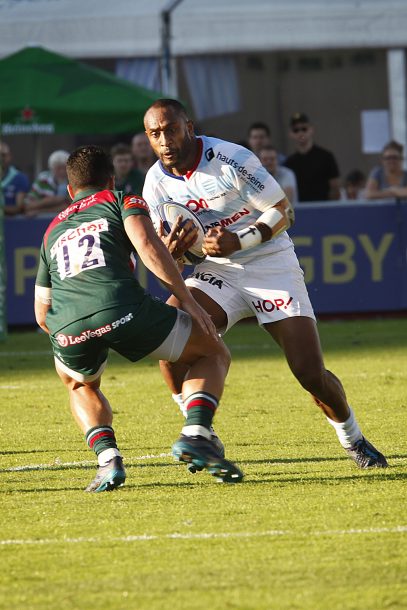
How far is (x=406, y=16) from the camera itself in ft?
68.6

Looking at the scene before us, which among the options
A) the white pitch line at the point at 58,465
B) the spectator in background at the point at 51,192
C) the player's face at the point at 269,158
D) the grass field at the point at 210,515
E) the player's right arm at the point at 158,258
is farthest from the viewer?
the spectator in background at the point at 51,192

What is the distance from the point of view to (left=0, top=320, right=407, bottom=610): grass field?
4.96 m

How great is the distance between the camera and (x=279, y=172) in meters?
16.2

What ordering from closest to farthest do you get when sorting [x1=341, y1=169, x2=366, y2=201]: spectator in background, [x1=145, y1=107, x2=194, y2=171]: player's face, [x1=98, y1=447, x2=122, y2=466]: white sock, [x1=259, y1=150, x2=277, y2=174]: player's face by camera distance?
[x1=98, y1=447, x2=122, y2=466]: white sock, [x1=145, y1=107, x2=194, y2=171]: player's face, [x1=259, y1=150, x2=277, y2=174]: player's face, [x1=341, y1=169, x2=366, y2=201]: spectator in background

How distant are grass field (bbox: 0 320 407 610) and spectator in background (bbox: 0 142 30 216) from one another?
6.08m

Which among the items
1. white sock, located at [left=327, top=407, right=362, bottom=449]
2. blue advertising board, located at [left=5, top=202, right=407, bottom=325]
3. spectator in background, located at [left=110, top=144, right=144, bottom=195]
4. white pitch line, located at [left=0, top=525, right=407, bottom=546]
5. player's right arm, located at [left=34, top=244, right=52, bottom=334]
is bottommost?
blue advertising board, located at [left=5, top=202, right=407, bottom=325]

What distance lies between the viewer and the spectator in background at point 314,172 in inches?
669

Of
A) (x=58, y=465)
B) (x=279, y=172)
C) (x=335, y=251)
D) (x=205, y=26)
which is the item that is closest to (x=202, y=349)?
(x=58, y=465)

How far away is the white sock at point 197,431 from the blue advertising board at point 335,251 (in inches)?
383

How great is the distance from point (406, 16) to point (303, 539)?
53.4 feet

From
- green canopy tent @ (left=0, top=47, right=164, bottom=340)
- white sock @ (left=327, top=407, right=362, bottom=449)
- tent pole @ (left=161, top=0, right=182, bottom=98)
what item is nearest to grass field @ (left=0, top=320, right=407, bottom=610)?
white sock @ (left=327, top=407, right=362, bottom=449)

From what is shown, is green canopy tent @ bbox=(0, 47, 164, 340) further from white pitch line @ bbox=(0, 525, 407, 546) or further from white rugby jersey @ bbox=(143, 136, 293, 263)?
white pitch line @ bbox=(0, 525, 407, 546)

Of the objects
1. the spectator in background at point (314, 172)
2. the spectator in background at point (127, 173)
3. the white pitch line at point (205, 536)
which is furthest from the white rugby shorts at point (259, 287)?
the spectator in background at point (314, 172)

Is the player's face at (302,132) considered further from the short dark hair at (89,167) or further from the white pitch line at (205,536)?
the white pitch line at (205,536)
